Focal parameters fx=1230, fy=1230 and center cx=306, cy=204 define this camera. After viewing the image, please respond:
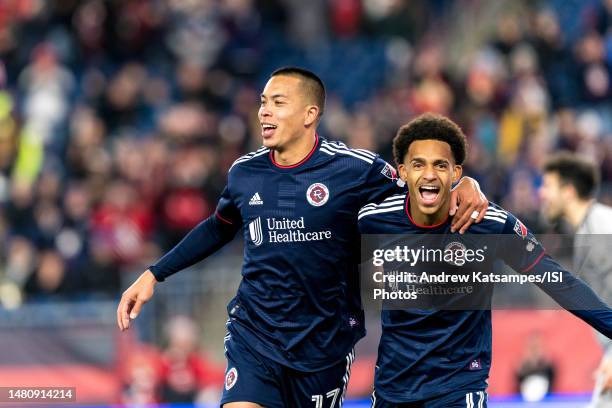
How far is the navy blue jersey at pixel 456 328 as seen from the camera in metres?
6.02

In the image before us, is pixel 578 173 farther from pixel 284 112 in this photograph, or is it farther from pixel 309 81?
pixel 284 112

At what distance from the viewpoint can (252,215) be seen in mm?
6570

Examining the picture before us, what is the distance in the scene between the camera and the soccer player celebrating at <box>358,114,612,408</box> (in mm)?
6020

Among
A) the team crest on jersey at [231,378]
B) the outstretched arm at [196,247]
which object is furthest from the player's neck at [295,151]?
the team crest on jersey at [231,378]

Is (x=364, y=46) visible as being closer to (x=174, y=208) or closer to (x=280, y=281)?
(x=174, y=208)

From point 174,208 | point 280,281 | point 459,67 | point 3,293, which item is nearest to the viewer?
point 280,281

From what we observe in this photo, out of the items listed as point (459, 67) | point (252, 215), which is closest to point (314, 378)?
point (252, 215)

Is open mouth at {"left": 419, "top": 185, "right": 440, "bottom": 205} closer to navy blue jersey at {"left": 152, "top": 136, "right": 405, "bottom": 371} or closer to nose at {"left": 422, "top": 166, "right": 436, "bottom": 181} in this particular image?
nose at {"left": 422, "top": 166, "right": 436, "bottom": 181}

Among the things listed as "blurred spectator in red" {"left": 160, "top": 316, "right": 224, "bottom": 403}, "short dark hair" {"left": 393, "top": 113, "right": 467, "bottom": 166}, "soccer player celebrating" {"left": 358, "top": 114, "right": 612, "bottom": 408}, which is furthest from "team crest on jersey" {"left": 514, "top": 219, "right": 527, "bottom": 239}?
"blurred spectator in red" {"left": 160, "top": 316, "right": 224, "bottom": 403}

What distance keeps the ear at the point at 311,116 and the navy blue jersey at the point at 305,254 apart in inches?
5.7

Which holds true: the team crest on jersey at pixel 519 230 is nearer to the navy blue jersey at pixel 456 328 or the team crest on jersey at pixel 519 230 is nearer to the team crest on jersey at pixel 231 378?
the navy blue jersey at pixel 456 328

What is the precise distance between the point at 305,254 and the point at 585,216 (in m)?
2.05

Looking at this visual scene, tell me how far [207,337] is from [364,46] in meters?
6.41

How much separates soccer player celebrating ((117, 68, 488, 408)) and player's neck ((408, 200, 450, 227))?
7.0 inches
